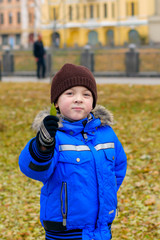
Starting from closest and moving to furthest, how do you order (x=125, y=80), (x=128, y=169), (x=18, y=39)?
1. (x=128, y=169)
2. (x=125, y=80)
3. (x=18, y=39)

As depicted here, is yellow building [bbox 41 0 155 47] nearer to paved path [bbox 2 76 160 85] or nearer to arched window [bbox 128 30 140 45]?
arched window [bbox 128 30 140 45]

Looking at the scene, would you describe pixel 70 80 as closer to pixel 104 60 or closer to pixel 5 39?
pixel 104 60

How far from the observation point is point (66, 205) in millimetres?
2430

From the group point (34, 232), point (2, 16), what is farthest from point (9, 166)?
point (2, 16)

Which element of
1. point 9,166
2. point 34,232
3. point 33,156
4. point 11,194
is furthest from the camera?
point 9,166

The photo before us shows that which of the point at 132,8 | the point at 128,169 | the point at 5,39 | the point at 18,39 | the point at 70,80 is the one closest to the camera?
the point at 70,80

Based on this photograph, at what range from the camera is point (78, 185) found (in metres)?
2.43

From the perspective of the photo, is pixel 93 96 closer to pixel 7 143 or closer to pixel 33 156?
pixel 33 156

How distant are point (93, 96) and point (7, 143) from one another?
17.5ft

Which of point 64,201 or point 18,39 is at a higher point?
point 18,39

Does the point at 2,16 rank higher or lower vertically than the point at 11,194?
higher

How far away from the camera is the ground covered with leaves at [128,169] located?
4602 mm

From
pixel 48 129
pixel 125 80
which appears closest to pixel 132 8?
pixel 125 80

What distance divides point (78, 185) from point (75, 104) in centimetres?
47
